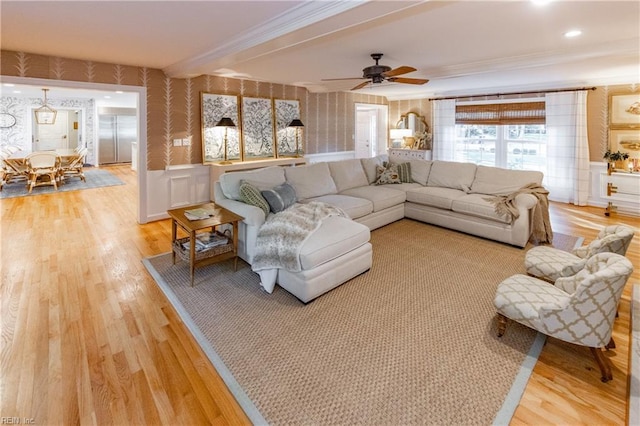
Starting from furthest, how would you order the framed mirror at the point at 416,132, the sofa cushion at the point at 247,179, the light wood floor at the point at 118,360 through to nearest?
the framed mirror at the point at 416,132
the sofa cushion at the point at 247,179
the light wood floor at the point at 118,360

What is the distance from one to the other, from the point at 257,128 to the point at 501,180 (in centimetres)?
419

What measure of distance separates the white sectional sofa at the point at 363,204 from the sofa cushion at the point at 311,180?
0.5 inches

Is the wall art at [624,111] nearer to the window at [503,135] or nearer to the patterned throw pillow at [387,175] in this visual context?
the window at [503,135]

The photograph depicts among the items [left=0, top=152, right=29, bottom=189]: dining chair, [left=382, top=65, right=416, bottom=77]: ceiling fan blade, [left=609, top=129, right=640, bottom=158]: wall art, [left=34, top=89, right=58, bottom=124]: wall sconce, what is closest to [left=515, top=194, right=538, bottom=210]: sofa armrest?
[left=382, top=65, right=416, bottom=77]: ceiling fan blade

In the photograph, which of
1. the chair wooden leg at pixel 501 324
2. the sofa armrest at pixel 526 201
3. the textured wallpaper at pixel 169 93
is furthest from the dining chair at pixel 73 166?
the chair wooden leg at pixel 501 324

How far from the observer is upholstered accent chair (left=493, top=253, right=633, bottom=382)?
189 centimetres

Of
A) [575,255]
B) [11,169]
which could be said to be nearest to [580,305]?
[575,255]

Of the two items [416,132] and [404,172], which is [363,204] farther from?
[416,132]

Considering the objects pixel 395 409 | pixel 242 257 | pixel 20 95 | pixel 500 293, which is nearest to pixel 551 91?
pixel 500 293

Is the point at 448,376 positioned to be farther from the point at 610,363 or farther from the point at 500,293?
the point at 610,363

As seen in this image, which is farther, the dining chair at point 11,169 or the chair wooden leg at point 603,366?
the dining chair at point 11,169

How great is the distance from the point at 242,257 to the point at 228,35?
2.27 meters

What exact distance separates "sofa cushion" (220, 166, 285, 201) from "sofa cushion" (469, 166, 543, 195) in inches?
112

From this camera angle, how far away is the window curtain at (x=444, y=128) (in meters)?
7.85
